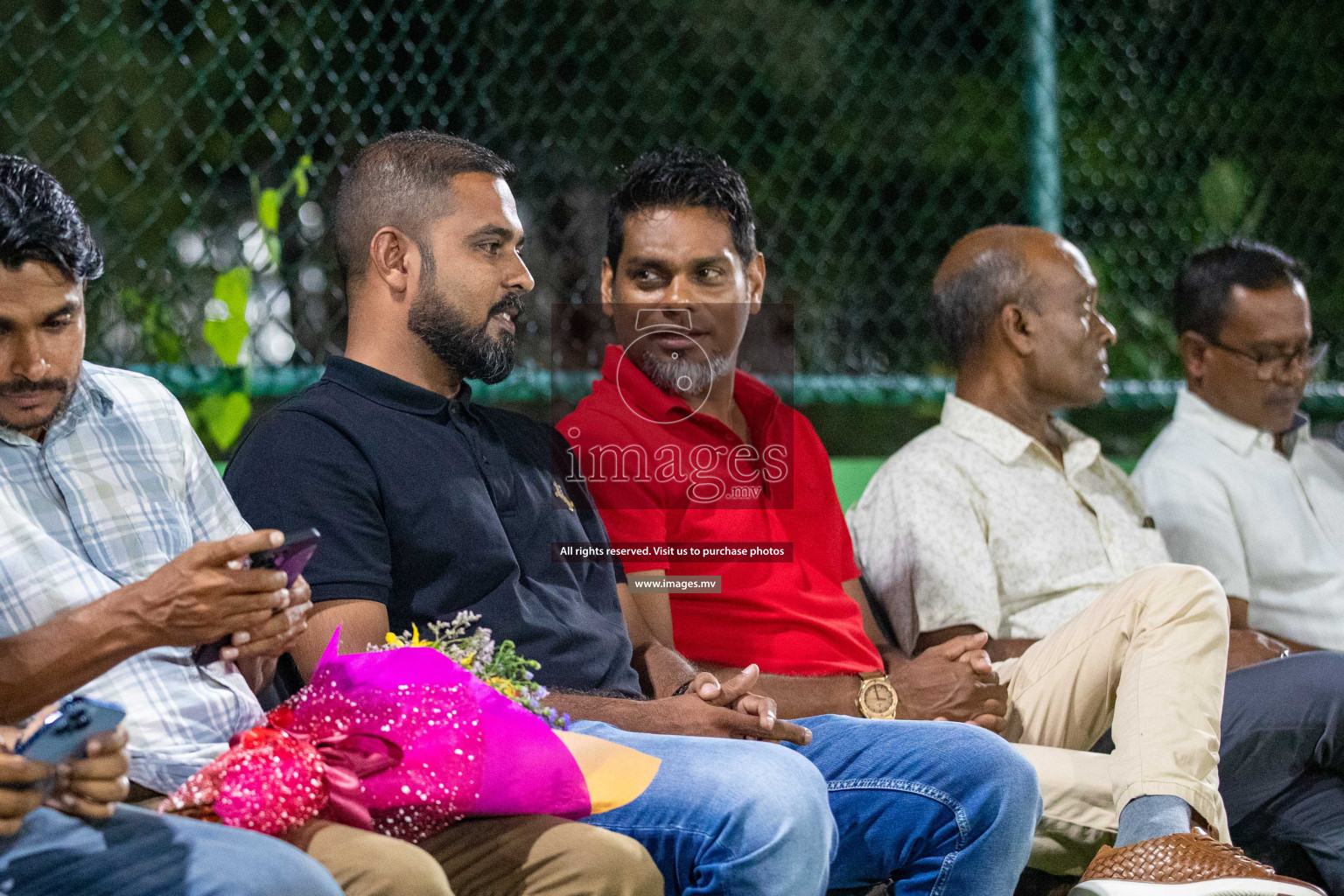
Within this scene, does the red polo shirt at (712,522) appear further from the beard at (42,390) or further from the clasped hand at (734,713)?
the beard at (42,390)

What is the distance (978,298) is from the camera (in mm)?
3076

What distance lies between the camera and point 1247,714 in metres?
2.50

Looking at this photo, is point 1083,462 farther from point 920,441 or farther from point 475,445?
point 475,445

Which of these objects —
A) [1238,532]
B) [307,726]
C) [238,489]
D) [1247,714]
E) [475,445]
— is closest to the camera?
[307,726]

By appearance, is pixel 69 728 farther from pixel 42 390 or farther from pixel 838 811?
pixel 838 811

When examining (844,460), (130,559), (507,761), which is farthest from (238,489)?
(844,460)

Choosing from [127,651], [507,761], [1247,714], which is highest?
[127,651]

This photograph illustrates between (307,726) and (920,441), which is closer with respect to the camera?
(307,726)

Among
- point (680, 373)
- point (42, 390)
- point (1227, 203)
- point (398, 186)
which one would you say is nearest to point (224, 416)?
point (398, 186)

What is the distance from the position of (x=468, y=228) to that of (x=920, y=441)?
43.3 inches

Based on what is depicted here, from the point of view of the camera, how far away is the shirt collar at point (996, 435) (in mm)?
2857

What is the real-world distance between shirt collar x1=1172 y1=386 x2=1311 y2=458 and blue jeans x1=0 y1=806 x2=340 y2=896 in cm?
249

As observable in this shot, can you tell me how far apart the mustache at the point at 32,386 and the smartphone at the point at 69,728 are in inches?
20.5

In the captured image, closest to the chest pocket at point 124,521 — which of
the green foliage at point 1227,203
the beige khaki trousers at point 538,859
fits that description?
the beige khaki trousers at point 538,859
